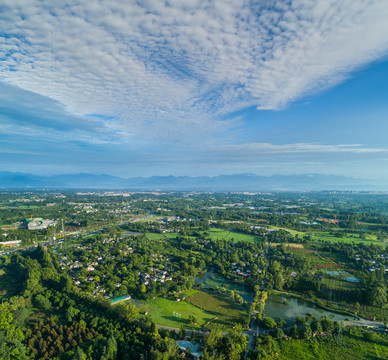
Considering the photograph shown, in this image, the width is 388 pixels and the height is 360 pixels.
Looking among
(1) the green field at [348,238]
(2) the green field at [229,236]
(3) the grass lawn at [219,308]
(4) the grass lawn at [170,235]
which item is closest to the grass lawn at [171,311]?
(3) the grass lawn at [219,308]

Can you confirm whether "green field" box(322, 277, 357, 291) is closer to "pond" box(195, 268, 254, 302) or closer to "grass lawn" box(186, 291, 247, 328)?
"pond" box(195, 268, 254, 302)

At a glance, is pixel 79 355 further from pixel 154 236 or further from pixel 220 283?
pixel 154 236

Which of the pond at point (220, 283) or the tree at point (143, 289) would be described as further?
the pond at point (220, 283)

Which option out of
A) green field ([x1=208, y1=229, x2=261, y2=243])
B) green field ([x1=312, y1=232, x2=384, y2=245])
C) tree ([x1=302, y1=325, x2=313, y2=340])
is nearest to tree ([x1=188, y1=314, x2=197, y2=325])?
tree ([x1=302, y1=325, x2=313, y2=340])

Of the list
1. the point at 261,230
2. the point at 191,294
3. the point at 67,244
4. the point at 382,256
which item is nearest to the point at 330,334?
the point at 191,294

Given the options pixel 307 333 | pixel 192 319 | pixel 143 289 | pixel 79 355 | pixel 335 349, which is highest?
pixel 79 355

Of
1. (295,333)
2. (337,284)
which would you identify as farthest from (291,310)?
(337,284)

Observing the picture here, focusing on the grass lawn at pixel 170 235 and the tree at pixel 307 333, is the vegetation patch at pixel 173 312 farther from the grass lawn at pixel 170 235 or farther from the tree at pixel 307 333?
the grass lawn at pixel 170 235
